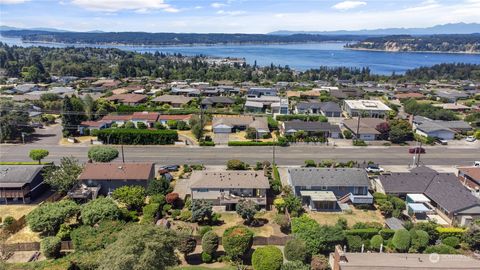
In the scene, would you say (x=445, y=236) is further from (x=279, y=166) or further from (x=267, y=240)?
(x=279, y=166)

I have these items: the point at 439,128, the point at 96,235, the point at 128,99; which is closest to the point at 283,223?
the point at 96,235

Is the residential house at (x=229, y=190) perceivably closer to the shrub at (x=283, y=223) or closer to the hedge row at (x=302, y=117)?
the shrub at (x=283, y=223)

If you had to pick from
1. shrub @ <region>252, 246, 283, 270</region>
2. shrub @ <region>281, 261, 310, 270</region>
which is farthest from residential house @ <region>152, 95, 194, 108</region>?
shrub @ <region>281, 261, 310, 270</region>

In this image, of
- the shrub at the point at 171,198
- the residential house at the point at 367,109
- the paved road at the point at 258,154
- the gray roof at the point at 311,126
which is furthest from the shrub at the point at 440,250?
the residential house at the point at 367,109

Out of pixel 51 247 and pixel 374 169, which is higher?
pixel 374 169

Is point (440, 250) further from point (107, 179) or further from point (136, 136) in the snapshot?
point (136, 136)
